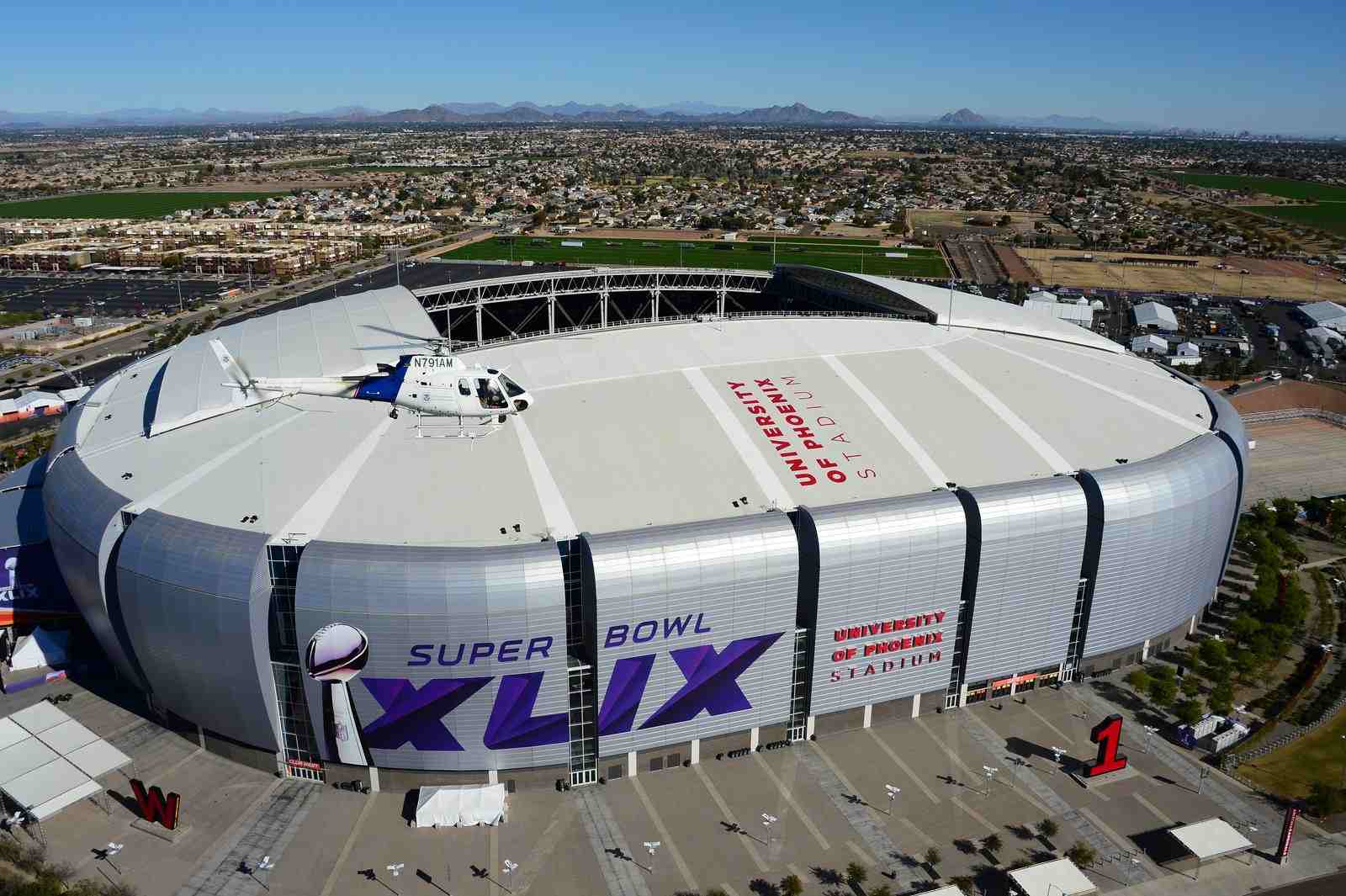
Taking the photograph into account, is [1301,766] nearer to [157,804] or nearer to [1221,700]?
[1221,700]

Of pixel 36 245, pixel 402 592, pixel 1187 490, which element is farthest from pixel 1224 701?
pixel 36 245

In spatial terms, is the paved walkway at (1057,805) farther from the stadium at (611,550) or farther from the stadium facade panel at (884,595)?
the stadium facade panel at (884,595)

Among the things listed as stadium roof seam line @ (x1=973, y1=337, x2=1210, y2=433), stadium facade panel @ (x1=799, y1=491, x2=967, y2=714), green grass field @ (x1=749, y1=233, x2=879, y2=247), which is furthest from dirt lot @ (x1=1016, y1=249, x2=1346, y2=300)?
stadium facade panel @ (x1=799, y1=491, x2=967, y2=714)

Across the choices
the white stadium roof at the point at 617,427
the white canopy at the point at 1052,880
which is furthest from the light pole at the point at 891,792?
the white stadium roof at the point at 617,427

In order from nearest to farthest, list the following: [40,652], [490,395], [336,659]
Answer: [336,659] → [490,395] → [40,652]

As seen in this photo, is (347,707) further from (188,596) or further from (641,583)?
(641,583)

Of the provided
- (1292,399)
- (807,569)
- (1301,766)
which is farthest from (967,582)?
(1292,399)
